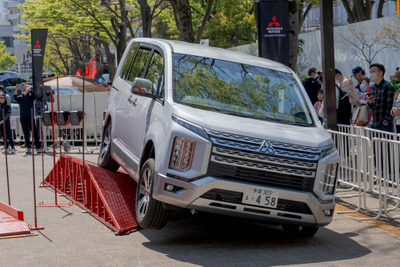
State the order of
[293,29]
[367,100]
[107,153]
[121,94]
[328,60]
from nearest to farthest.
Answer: [121,94]
[107,153]
[328,60]
[367,100]
[293,29]

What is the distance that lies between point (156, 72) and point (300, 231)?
2451 mm

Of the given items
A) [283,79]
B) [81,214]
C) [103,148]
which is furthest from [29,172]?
[283,79]

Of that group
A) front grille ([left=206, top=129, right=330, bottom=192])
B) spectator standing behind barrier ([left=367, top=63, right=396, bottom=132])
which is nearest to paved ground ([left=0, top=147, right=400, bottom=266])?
front grille ([left=206, top=129, right=330, bottom=192])

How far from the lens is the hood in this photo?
7.16 metres

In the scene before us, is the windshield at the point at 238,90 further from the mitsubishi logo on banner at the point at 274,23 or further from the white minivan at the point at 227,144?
the mitsubishi logo on banner at the point at 274,23

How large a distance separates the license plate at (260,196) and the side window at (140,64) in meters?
2.75

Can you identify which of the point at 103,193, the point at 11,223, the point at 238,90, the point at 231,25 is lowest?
the point at 11,223

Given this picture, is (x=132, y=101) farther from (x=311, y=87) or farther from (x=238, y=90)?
(x=311, y=87)

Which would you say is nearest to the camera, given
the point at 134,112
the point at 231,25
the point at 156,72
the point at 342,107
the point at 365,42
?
the point at 156,72

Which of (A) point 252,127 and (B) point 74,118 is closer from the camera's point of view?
(A) point 252,127

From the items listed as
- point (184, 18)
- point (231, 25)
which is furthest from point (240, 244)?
point (231, 25)

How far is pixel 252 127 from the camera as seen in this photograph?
7.31 meters

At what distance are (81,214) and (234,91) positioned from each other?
2707mm

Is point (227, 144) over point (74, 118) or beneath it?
over
